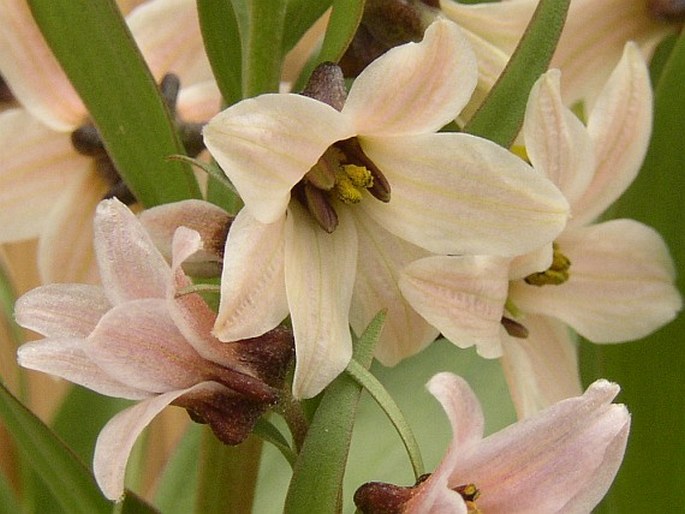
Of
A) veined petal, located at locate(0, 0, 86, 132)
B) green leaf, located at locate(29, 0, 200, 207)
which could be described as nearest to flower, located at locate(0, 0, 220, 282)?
veined petal, located at locate(0, 0, 86, 132)

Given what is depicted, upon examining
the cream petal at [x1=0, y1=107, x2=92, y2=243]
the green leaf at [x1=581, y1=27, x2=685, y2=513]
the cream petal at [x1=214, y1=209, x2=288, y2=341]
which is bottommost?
the green leaf at [x1=581, y1=27, x2=685, y2=513]

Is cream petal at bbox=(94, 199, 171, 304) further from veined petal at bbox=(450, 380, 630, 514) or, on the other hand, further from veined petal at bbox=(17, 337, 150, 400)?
veined petal at bbox=(450, 380, 630, 514)

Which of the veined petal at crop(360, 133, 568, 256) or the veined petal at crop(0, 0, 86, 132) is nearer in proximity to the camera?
the veined petal at crop(360, 133, 568, 256)

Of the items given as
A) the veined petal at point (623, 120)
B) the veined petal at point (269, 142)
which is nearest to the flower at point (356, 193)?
the veined petal at point (269, 142)

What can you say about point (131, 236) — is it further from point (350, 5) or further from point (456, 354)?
point (456, 354)

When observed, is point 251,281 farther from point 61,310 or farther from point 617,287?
point 617,287

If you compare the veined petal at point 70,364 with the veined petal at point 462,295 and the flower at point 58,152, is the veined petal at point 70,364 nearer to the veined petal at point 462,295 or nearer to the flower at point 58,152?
the veined petal at point 462,295

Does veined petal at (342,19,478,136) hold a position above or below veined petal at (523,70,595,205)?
above

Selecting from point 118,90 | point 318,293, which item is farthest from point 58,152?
point 318,293

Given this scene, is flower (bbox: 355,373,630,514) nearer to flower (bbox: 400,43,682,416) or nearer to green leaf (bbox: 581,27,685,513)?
flower (bbox: 400,43,682,416)

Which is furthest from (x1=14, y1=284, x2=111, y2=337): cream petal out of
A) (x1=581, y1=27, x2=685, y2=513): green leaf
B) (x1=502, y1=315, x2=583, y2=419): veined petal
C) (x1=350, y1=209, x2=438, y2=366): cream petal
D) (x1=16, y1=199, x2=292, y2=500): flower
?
(x1=581, y1=27, x2=685, y2=513): green leaf
